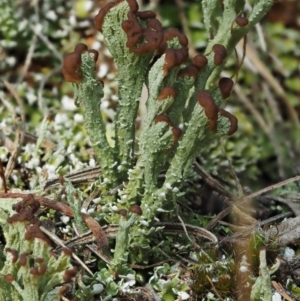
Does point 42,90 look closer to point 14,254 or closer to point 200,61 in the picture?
point 200,61

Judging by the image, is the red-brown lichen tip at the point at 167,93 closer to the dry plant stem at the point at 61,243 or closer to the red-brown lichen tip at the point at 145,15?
the red-brown lichen tip at the point at 145,15

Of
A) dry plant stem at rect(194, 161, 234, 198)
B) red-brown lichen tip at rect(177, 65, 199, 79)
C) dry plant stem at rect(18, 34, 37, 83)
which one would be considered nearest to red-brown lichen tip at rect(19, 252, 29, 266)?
red-brown lichen tip at rect(177, 65, 199, 79)

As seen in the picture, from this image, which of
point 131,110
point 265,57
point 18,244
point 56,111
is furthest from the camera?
point 265,57

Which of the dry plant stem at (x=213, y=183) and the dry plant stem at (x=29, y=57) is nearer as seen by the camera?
the dry plant stem at (x=213, y=183)

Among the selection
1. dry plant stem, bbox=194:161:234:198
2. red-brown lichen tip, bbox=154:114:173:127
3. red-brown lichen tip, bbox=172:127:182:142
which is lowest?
dry plant stem, bbox=194:161:234:198

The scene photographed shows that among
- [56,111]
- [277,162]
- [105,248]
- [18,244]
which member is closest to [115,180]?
[105,248]

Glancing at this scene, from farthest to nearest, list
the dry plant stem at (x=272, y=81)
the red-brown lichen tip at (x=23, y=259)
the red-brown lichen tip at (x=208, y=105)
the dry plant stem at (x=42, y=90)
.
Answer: the dry plant stem at (x=272, y=81) → the dry plant stem at (x=42, y=90) → the red-brown lichen tip at (x=208, y=105) → the red-brown lichen tip at (x=23, y=259)

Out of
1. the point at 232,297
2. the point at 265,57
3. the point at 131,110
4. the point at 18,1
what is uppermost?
the point at 18,1

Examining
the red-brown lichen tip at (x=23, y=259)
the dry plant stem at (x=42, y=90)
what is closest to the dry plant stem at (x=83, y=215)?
the red-brown lichen tip at (x=23, y=259)

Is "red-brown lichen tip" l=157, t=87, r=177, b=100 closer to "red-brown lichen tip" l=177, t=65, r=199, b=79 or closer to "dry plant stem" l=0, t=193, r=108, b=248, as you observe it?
"red-brown lichen tip" l=177, t=65, r=199, b=79

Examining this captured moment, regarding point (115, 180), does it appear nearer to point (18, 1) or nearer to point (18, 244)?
point (18, 244)

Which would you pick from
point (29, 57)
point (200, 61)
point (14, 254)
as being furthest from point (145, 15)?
point (29, 57)
